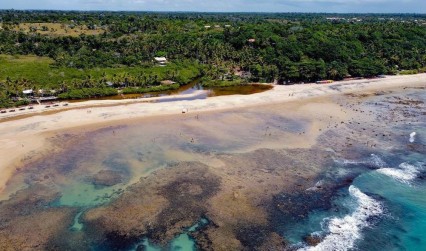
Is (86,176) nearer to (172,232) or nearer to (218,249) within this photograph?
(172,232)

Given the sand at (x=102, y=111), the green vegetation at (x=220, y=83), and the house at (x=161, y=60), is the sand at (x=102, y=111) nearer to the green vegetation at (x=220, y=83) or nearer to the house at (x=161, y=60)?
the green vegetation at (x=220, y=83)

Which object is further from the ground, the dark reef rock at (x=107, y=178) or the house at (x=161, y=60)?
the house at (x=161, y=60)

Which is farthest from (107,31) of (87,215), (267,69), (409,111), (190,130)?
(87,215)

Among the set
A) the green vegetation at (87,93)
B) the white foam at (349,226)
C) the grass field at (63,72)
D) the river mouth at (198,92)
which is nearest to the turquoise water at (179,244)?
the white foam at (349,226)

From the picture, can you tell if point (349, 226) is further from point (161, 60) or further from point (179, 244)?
point (161, 60)

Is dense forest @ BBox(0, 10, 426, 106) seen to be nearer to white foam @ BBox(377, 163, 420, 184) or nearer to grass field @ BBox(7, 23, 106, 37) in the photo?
grass field @ BBox(7, 23, 106, 37)
